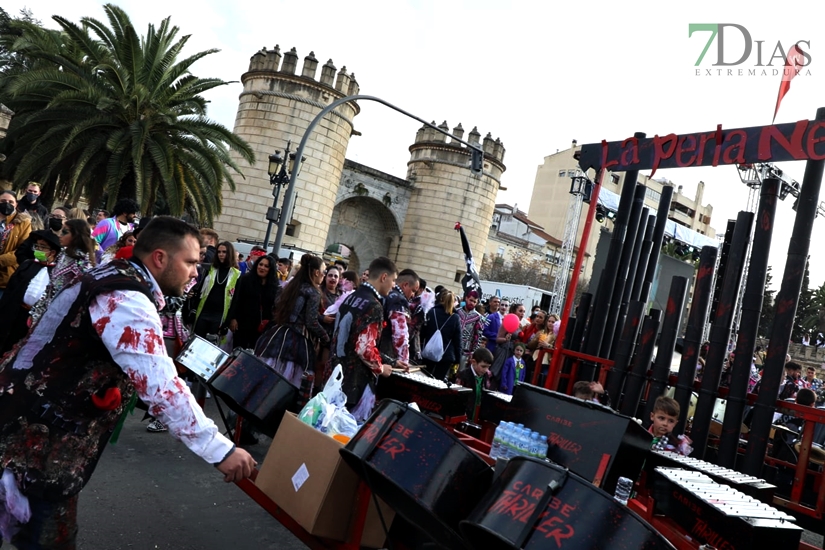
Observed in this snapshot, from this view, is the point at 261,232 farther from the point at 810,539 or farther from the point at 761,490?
the point at 761,490

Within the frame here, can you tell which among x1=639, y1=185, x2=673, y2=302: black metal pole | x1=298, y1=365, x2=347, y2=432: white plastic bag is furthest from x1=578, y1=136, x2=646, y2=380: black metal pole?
x1=298, y1=365, x2=347, y2=432: white plastic bag

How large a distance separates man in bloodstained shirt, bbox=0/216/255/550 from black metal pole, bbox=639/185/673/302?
584cm

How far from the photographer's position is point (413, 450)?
254 centimetres

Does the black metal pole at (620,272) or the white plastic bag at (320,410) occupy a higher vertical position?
the black metal pole at (620,272)

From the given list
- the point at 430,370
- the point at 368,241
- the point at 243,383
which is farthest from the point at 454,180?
the point at 243,383

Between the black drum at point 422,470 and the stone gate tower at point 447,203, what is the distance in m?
29.3

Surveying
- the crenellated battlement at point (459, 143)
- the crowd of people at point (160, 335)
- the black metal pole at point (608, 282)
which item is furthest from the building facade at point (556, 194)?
the black metal pole at point (608, 282)

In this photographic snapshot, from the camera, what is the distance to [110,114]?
47.4 feet

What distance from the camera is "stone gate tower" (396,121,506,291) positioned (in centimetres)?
3225

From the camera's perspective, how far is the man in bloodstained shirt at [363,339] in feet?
16.2

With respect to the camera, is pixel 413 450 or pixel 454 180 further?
pixel 454 180

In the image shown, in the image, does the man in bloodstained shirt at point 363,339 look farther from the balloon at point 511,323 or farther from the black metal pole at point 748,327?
the balloon at point 511,323

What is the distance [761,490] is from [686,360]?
74.9 inches

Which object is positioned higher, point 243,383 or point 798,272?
point 798,272
